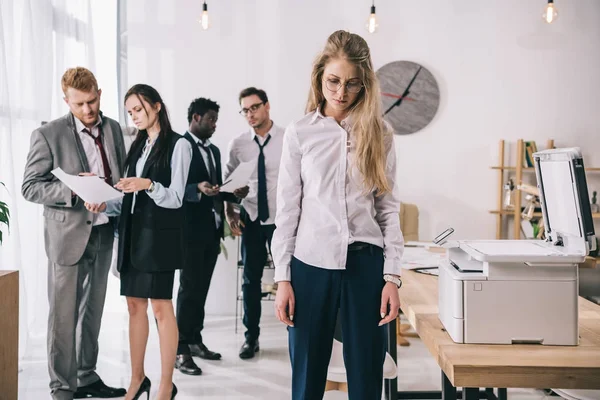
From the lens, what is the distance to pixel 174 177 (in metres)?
2.64

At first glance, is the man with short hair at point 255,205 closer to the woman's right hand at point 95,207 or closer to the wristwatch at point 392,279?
the woman's right hand at point 95,207

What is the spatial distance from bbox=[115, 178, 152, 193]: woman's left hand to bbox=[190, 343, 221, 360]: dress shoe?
149cm

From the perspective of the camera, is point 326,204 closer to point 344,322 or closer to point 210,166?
point 344,322

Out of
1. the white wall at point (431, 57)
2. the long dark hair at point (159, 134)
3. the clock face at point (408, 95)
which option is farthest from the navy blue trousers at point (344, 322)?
the clock face at point (408, 95)

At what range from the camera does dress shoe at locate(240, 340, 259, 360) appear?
370cm

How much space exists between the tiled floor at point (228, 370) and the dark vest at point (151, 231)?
2.64 feet

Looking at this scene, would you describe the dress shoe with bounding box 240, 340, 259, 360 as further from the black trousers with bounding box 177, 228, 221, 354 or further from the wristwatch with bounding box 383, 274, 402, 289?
the wristwatch with bounding box 383, 274, 402, 289

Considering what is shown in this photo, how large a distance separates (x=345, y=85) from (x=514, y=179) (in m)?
3.66

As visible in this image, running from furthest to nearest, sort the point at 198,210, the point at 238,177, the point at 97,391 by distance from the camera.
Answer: the point at 198,210
the point at 238,177
the point at 97,391

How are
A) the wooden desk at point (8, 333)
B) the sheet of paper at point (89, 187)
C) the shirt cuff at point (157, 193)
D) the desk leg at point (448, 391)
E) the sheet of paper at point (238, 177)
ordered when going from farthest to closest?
the sheet of paper at point (238, 177)
the shirt cuff at point (157, 193)
the sheet of paper at point (89, 187)
the wooden desk at point (8, 333)
the desk leg at point (448, 391)

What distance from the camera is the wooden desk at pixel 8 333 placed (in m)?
2.35

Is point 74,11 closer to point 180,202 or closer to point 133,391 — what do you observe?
point 180,202

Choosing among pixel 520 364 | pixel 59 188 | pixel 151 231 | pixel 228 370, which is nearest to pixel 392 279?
pixel 520 364

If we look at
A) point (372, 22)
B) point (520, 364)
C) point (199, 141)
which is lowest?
point (520, 364)
